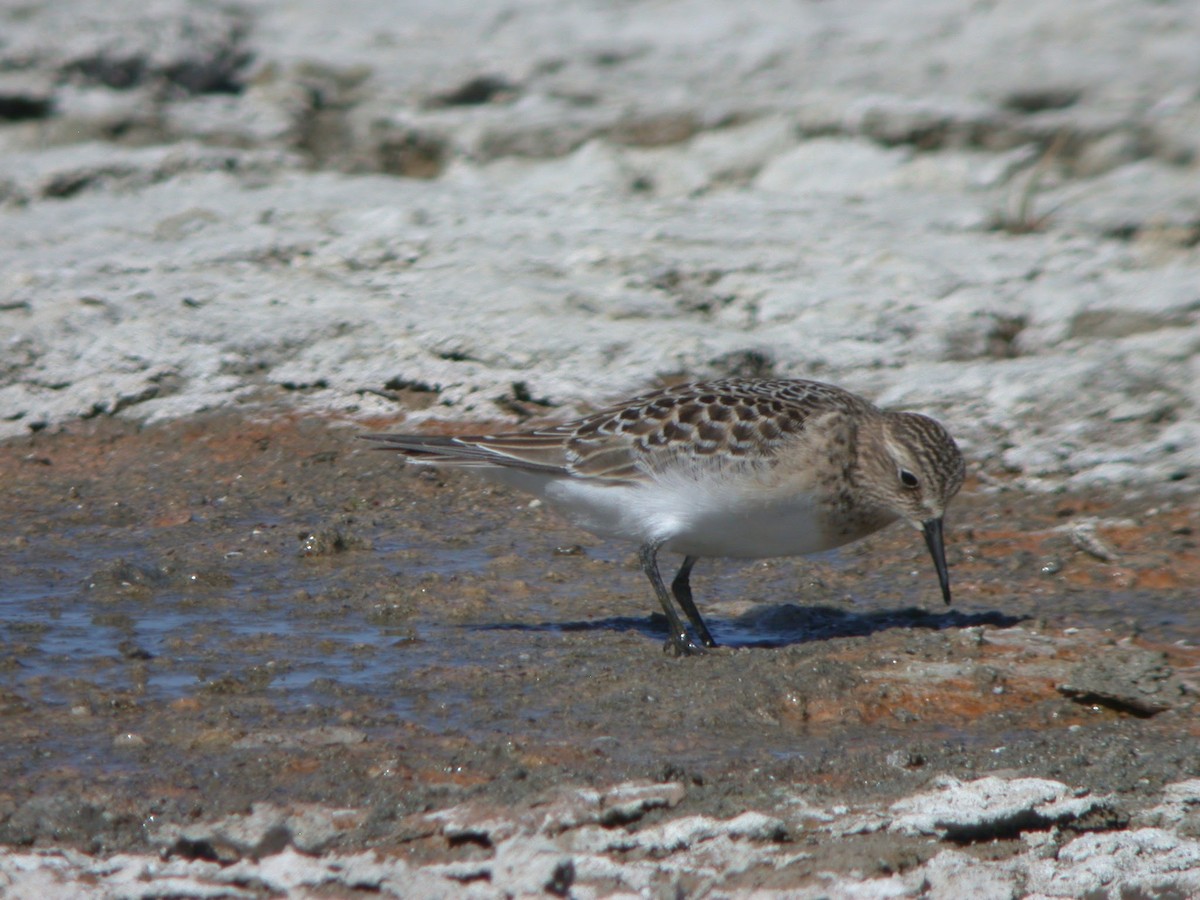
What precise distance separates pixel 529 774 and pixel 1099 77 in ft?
28.8

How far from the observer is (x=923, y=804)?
4434 mm

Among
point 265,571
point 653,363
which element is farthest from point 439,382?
point 265,571

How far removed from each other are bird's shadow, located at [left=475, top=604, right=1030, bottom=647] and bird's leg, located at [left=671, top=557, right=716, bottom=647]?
0.12 m

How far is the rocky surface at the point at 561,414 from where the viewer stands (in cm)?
440

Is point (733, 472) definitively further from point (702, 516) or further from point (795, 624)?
point (795, 624)

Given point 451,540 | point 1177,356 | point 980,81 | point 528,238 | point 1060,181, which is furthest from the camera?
point 980,81

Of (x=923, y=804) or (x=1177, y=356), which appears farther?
(x=1177, y=356)

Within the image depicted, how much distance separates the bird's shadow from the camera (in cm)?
634

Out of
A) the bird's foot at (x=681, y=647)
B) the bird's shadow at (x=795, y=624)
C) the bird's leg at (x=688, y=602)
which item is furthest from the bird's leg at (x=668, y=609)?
the bird's shadow at (x=795, y=624)

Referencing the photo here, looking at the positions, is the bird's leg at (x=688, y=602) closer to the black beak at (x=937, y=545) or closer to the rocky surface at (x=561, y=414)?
the rocky surface at (x=561, y=414)

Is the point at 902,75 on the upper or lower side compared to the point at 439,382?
upper

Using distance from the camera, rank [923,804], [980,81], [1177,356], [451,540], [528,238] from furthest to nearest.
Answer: [980,81], [528,238], [1177,356], [451,540], [923,804]

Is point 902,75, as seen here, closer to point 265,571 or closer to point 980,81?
point 980,81

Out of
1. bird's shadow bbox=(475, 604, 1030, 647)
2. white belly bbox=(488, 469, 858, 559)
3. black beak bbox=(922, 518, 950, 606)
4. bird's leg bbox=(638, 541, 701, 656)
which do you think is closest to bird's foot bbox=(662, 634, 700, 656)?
bird's leg bbox=(638, 541, 701, 656)
